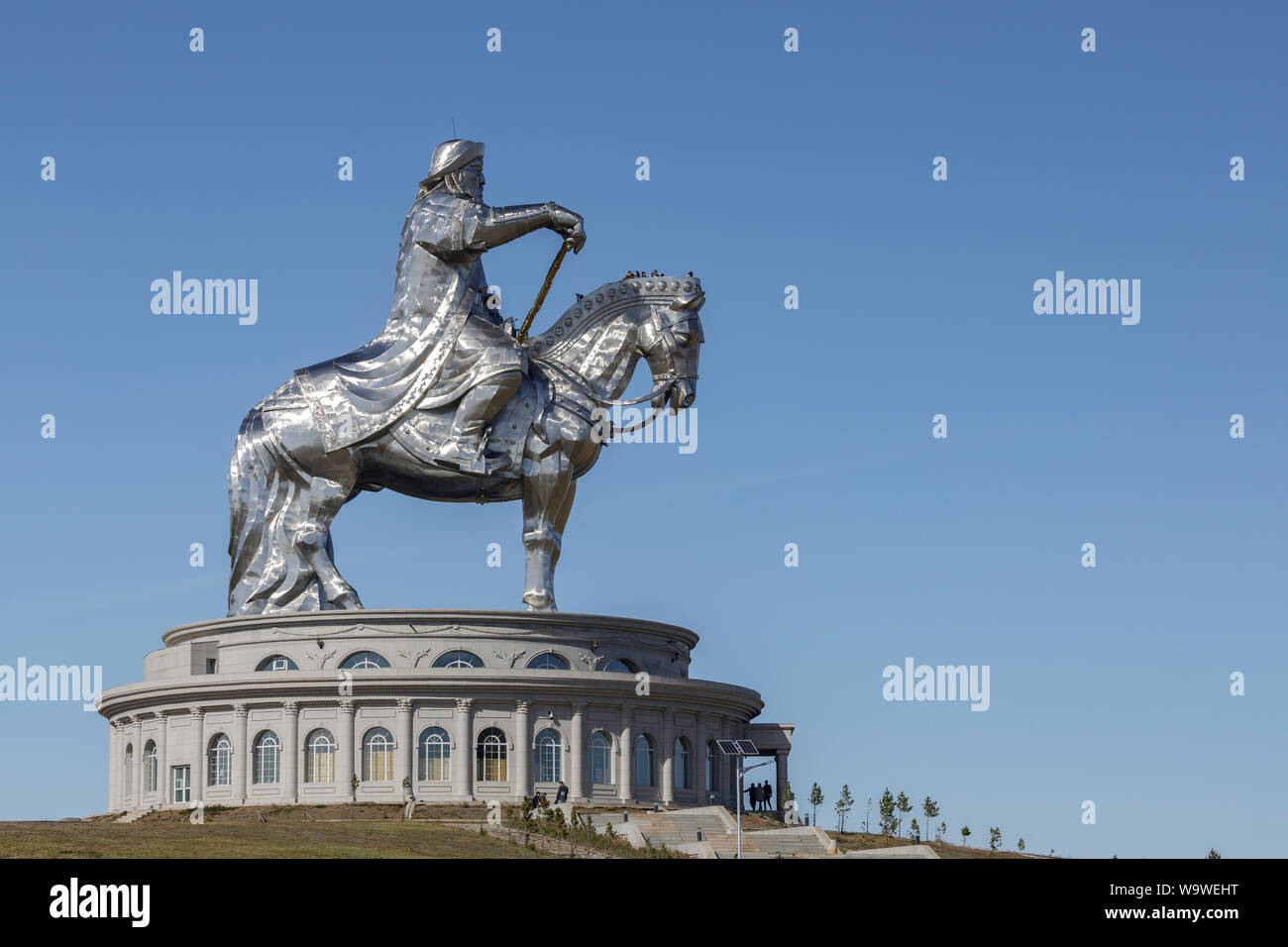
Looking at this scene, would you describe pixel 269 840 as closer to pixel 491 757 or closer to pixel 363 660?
pixel 491 757

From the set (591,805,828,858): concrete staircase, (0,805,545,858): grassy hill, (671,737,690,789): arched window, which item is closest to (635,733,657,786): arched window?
(671,737,690,789): arched window

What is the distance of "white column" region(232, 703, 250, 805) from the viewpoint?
55844 millimetres

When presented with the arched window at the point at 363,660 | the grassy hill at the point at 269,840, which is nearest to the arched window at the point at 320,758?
the arched window at the point at 363,660

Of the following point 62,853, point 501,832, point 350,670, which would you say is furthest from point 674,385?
point 62,853

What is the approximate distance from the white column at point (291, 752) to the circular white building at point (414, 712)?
4cm

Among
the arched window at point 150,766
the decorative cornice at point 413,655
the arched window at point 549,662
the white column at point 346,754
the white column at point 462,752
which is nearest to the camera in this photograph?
the white column at point 346,754

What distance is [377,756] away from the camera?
55438 millimetres

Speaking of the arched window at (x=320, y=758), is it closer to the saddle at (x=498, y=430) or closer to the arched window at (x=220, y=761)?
the arched window at (x=220, y=761)

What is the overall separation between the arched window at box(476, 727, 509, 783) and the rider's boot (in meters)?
6.73

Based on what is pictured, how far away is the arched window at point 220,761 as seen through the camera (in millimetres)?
56656

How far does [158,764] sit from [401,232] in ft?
51.4

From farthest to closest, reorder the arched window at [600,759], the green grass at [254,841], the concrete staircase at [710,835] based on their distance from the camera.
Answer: the arched window at [600,759] → the concrete staircase at [710,835] → the green grass at [254,841]

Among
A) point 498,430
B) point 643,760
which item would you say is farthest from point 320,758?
point 498,430
